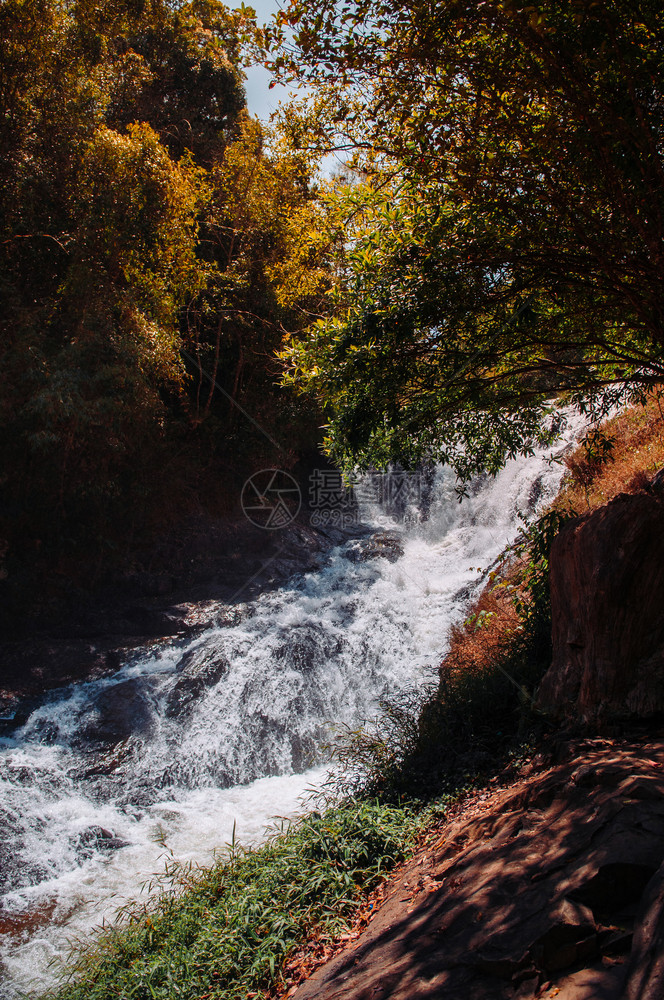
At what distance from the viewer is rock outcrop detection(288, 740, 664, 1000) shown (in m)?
2.22

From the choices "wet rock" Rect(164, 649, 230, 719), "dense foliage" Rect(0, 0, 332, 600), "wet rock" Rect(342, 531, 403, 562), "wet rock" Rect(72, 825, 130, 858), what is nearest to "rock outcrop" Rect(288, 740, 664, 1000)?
"wet rock" Rect(72, 825, 130, 858)

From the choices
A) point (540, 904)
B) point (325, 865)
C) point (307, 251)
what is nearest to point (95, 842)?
point (325, 865)

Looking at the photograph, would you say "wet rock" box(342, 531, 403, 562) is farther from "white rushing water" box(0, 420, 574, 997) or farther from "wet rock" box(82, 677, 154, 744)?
"wet rock" box(82, 677, 154, 744)

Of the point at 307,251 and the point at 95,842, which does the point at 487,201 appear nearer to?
the point at 307,251

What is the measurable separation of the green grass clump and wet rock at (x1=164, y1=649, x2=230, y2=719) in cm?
367

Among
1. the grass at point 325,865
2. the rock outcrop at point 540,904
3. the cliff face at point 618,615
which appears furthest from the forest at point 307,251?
the rock outcrop at point 540,904

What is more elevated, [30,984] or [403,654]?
[403,654]

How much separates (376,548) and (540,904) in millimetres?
11679

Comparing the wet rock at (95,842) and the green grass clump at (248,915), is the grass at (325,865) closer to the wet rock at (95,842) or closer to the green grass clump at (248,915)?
the green grass clump at (248,915)

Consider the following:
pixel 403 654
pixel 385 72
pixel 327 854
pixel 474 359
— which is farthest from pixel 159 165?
pixel 327 854

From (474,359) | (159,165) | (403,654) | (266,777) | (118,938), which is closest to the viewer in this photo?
(118,938)

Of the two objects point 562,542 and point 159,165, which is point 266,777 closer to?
point 562,542

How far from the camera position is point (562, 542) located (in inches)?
198

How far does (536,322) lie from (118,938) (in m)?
5.76
